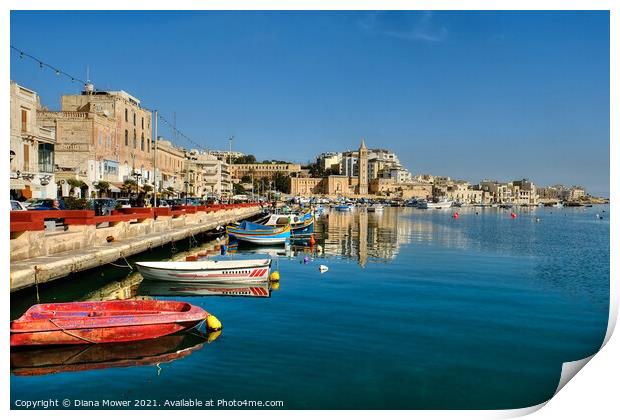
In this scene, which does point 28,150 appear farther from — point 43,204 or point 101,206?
point 43,204

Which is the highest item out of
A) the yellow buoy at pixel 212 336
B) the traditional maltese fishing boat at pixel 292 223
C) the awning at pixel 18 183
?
the awning at pixel 18 183

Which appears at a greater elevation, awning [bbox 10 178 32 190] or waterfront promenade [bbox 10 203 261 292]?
awning [bbox 10 178 32 190]

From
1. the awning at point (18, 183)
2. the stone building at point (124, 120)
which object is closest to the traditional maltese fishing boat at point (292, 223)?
the stone building at point (124, 120)

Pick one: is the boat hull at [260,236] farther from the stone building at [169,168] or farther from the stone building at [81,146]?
the stone building at [169,168]

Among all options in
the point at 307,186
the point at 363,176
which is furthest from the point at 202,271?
the point at 363,176

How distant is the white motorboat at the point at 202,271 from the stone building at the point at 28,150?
42.0ft

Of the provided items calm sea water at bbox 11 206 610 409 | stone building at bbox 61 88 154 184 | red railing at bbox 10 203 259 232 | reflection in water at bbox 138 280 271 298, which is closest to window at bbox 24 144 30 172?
red railing at bbox 10 203 259 232

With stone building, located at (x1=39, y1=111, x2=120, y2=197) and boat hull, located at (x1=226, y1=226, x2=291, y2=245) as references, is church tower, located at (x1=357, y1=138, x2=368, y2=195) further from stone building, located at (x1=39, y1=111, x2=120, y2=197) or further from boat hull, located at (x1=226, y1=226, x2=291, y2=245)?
boat hull, located at (x1=226, y1=226, x2=291, y2=245)

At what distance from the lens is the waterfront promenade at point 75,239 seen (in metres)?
14.8

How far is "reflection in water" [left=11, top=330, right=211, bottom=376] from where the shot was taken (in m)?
9.50

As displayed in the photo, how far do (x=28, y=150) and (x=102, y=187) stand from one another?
31.4 ft

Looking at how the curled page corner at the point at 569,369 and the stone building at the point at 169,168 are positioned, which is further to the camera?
the stone building at the point at 169,168

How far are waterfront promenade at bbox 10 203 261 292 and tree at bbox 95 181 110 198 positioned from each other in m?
10.2
